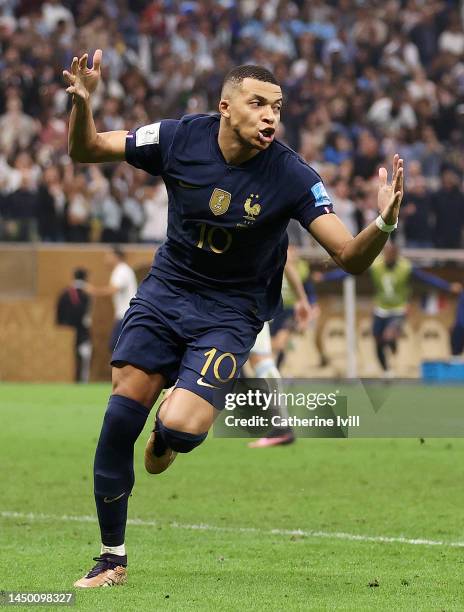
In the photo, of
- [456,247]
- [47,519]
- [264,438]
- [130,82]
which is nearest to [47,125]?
[130,82]

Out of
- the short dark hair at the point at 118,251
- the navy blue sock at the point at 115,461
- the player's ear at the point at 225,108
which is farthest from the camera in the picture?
the short dark hair at the point at 118,251

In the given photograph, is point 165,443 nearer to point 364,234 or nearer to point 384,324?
point 364,234

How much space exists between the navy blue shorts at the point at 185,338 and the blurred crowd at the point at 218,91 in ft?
47.0

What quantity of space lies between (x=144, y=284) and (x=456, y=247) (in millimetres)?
15862

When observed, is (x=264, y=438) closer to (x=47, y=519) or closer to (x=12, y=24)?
(x=47, y=519)

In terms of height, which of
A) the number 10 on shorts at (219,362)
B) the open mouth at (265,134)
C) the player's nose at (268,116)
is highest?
the player's nose at (268,116)

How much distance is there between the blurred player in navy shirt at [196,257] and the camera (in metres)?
5.97

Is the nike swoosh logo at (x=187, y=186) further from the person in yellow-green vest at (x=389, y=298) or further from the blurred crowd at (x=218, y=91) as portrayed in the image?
the blurred crowd at (x=218, y=91)

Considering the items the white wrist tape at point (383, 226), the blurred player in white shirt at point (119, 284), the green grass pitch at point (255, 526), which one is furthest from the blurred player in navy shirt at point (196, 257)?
the blurred player in white shirt at point (119, 284)

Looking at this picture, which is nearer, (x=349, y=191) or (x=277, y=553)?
(x=277, y=553)

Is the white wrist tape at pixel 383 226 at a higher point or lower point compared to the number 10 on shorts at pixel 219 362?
higher

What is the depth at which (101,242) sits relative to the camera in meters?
20.9

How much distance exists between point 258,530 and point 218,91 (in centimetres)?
1651

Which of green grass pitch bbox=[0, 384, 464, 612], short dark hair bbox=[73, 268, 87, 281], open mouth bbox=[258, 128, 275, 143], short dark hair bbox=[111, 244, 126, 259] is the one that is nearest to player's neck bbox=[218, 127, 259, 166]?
open mouth bbox=[258, 128, 275, 143]
